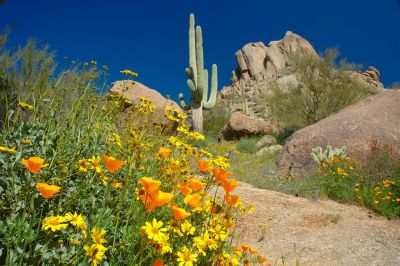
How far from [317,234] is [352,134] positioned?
511 centimetres

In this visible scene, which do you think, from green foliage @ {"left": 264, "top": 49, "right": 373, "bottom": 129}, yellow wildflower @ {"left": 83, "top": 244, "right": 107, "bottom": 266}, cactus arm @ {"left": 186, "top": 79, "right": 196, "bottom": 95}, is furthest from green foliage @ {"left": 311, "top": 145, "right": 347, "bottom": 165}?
green foliage @ {"left": 264, "top": 49, "right": 373, "bottom": 129}

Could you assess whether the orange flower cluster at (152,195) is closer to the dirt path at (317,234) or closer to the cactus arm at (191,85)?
the dirt path at (317,234)

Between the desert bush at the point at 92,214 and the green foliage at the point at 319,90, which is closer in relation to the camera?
the desert bush at the point at 92,214

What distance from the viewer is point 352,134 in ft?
27.6

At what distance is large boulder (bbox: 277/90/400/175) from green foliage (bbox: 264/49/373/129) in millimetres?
6083

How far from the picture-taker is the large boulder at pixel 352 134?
808 centimetres

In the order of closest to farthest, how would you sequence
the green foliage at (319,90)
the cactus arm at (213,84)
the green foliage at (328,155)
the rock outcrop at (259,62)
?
→ the green foliage at (328,155), the cactus arm at (213,84), the green foliage at (319,90), the rock outcrop at (259,62)

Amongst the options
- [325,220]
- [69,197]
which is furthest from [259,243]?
[69,197]

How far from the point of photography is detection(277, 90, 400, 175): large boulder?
808 cm

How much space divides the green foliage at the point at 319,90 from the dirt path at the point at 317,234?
11.2m

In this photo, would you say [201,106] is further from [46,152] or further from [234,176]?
[46,152]

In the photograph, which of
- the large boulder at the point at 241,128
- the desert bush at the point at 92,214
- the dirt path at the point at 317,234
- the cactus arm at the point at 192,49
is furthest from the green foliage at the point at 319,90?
the desert bush at the point at 92,214

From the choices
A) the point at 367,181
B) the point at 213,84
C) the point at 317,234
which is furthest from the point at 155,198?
the point at 213,84

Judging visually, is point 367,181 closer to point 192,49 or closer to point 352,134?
point 352,134
